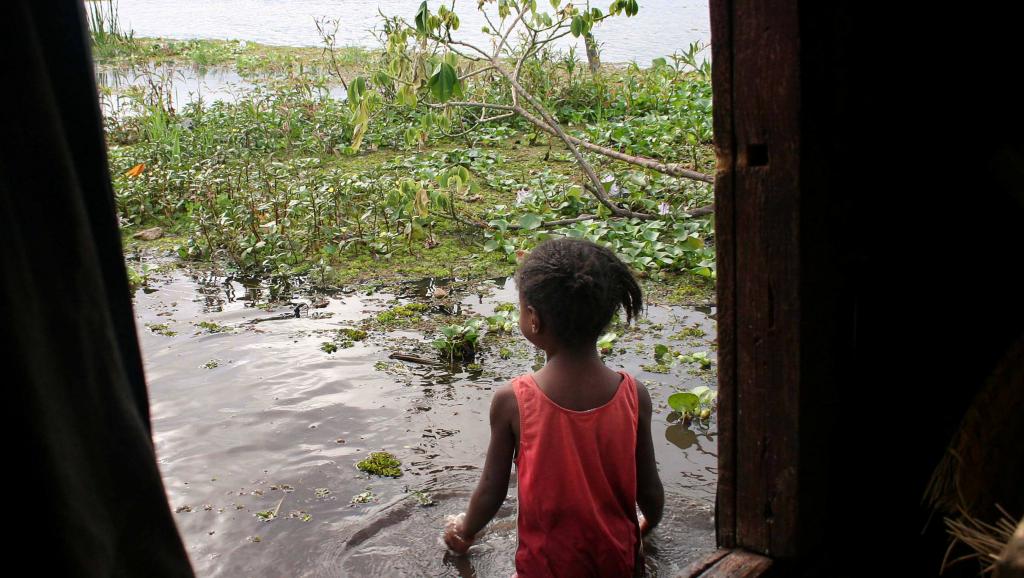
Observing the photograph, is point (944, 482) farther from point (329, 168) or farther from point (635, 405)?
point (329, 168)

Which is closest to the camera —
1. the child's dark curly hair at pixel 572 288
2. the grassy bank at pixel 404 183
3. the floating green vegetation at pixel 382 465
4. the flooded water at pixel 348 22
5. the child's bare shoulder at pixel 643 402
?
the child's dark curly hair at pixel 572 288

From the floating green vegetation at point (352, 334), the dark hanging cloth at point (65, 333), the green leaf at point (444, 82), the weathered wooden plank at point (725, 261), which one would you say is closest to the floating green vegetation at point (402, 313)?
the floating green vegetation at point (352, 334)

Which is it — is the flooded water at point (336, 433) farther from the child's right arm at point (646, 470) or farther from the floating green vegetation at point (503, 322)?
the child's right arm at point (646, 470)

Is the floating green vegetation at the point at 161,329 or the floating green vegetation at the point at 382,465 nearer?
the floating green vegetation at the point at 382,465

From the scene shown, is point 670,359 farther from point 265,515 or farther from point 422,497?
point 265,515

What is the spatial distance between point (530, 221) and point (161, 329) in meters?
2.32

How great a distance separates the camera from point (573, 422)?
7.73 feet

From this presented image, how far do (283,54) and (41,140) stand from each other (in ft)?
40.7

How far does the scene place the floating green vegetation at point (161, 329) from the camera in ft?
16.3

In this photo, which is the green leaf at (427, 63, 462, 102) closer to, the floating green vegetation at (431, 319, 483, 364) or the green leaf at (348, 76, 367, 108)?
the green leaf at (348, 76, 367, 108)

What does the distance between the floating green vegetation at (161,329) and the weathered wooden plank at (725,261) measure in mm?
3577

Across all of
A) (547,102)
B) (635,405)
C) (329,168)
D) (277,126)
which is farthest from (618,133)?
(635,405)

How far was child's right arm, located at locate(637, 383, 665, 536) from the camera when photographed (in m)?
2.50

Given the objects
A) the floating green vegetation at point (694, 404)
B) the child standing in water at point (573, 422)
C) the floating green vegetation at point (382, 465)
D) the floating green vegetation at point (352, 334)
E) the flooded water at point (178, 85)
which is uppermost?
the flooded water at point (178, 85)
